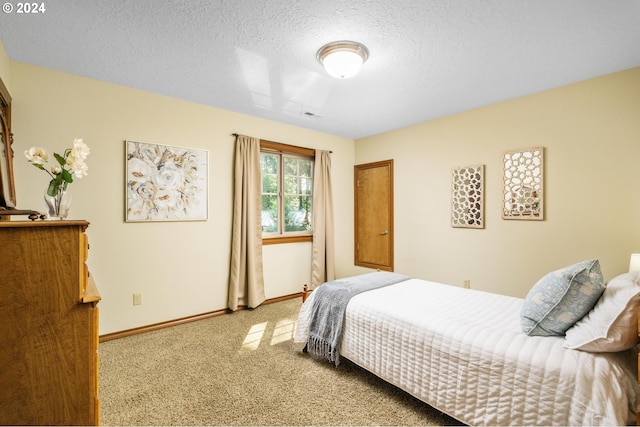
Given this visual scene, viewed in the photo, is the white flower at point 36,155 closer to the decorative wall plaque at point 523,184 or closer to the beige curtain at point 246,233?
the beige curtain at point 246,233

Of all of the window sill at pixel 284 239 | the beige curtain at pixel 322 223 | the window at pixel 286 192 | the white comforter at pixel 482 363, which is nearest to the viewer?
the white comforter at pixel 482 363

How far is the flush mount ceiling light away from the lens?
218cm

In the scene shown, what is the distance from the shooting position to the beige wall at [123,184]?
8.30 ft

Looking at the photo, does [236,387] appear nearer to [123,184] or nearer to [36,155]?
[36,155]

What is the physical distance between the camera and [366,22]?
1933mm

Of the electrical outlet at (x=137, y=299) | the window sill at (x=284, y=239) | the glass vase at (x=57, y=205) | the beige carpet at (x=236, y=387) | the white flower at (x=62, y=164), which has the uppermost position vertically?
the white flower at (x=62, y=164)

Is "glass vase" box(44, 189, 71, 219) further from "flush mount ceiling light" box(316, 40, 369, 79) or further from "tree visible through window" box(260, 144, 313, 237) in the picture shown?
"tree visible through window" box(260, 144, 313, 237)

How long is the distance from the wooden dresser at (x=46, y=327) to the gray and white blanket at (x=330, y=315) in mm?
1499

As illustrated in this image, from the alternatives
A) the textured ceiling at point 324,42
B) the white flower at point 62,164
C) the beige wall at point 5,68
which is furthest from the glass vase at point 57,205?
the beige wall at point 5,68

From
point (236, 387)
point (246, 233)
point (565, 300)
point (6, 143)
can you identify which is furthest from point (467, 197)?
point (6, 143)

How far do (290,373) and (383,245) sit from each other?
9.24 feet

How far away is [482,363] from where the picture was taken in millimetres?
1521

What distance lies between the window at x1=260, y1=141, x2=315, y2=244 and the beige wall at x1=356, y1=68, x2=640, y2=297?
4.71 feet

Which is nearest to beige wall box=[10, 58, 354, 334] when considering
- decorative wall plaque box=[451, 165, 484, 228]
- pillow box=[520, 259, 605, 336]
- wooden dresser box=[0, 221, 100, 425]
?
wooden dresser box=[0, 221, 100, 425]
